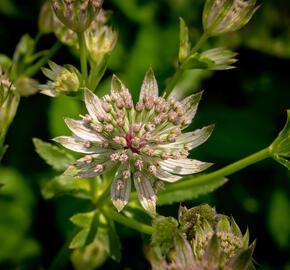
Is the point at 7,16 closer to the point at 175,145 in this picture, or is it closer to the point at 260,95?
the point at 175,145

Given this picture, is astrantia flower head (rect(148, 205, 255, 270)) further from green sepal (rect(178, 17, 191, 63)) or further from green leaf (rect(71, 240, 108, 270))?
green sepal (rect(178, 17, 191, 63))

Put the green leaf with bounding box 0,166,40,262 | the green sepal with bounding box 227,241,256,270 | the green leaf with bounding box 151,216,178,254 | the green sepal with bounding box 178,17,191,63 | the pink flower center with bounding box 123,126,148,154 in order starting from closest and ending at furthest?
1. the green sepal with bounding box 227,241,256,270
2. the green leaf with bounding box 151,216,178,254
3. the pink flower center with bounding box 123,126,148,154
4. the green sepal with bounding box 178,17,191,63
5. the green leaf with bounding box 0,166,40,262

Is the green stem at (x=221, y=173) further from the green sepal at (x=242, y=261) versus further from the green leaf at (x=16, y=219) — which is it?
the green leaf at (x=16, y=219)

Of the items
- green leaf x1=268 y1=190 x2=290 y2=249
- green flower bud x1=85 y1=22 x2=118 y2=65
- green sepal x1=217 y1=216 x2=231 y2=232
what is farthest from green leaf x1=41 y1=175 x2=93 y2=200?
green leaf x1=268 y1=190 x2=290 y2=249

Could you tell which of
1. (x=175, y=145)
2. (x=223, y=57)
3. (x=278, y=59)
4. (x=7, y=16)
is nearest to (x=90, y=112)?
(x=175, y=145)

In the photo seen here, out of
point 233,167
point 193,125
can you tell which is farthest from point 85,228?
point 193,125

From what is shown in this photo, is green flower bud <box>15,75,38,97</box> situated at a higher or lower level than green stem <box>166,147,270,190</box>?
higher
